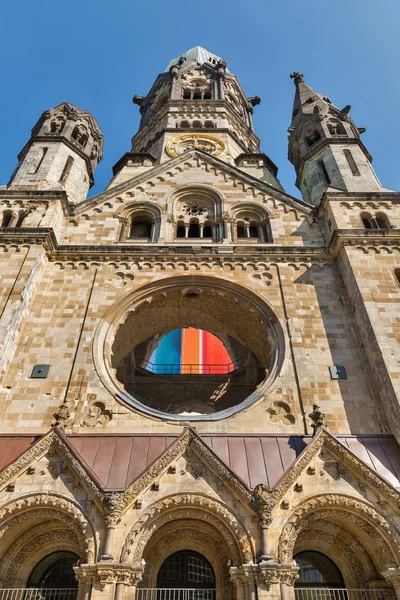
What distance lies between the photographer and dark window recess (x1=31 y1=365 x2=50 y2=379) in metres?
12.9

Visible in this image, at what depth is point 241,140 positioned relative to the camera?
29828mm

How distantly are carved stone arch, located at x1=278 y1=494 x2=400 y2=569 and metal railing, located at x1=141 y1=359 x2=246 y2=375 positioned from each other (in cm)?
1245

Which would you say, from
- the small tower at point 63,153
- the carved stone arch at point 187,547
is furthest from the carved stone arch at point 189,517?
the small tower at point 63,153

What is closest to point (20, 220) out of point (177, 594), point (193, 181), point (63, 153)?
point (63, 153)

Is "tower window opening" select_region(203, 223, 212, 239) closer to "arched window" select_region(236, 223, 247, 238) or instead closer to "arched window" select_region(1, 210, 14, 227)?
"arched window" select_region(236, 223, 247, 238)

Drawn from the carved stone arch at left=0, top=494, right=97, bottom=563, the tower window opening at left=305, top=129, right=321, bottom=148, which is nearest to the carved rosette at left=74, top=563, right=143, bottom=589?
the carved stone arch at left=0, top=494, right=97, bottom=563

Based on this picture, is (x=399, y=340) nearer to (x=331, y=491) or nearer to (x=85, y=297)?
(x=331, y=491)

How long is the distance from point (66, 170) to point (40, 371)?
1162cm

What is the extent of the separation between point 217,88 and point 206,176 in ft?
52.9

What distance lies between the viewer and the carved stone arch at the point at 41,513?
959cm

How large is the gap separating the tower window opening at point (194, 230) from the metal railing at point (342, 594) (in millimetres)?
13190

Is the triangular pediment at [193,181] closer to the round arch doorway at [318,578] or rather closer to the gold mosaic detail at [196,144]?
the gold mosaic detail at [196,144]

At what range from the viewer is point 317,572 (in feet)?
36.3

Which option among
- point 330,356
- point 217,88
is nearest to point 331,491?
point 330,356
